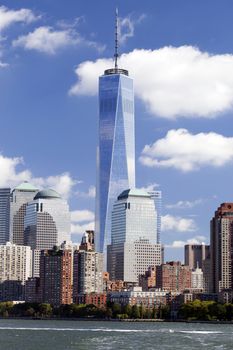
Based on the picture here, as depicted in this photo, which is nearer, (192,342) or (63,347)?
(63,347)

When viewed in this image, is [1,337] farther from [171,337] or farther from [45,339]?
[171,337]

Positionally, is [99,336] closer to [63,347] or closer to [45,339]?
[45,339]

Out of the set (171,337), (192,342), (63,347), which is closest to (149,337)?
(171,337)

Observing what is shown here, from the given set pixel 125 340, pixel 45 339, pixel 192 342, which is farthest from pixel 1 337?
pixel 192 342

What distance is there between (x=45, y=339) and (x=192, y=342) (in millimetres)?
21044

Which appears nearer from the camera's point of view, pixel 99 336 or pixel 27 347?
pixel 27 347

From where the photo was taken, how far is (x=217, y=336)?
141 metres

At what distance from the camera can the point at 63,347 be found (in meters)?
114

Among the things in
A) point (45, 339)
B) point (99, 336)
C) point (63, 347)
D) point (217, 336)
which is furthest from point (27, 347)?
point (217, 336)

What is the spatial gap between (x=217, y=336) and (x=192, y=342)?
1743cm

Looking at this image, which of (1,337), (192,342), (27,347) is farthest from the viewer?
(1,337)

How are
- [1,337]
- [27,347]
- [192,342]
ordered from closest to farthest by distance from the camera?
[27,347]
[192,342]
[1,337]

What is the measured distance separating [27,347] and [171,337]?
30477mm

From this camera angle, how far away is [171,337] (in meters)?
138
